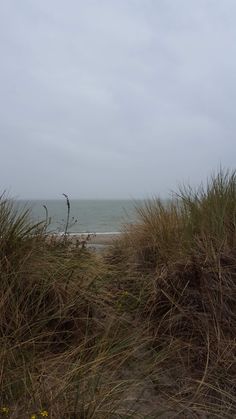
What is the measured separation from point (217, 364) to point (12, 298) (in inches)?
62.6

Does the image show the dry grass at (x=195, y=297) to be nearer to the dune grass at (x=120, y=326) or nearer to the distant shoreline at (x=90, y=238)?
the dune grass at (x=120, y=326)

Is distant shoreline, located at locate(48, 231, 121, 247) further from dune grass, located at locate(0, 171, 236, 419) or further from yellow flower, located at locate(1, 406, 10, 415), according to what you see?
yellow flower, located at locate(1, 406, 10, 415)

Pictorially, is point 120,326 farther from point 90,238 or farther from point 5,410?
point 90,238

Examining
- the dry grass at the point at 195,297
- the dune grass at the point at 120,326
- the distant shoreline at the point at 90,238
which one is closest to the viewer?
the dune grass at the point at 120,326

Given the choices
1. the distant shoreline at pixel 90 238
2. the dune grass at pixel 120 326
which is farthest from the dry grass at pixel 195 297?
the distant shoreline at pixel 90 238

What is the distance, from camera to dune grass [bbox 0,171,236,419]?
2.85 meters

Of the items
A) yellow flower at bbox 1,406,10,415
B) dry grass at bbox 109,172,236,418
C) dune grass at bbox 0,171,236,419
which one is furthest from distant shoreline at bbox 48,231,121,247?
yellow flower at bbox 1,406,10,415

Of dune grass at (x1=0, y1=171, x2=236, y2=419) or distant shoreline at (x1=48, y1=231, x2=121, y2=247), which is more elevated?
distant shoreline at (x1=48, y1=231, x2=121, y2=247)

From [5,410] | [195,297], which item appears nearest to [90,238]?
[195,297]

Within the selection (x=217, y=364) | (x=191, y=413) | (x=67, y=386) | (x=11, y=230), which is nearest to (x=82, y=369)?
(x=67, y=386)

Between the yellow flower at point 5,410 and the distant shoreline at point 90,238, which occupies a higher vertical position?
the distant shoreline at point 90,238

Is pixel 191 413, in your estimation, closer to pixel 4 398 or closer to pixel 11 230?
pixel 4 398

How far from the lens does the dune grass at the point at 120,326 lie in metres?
2.85

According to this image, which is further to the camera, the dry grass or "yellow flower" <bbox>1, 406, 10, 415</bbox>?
the dry grass
